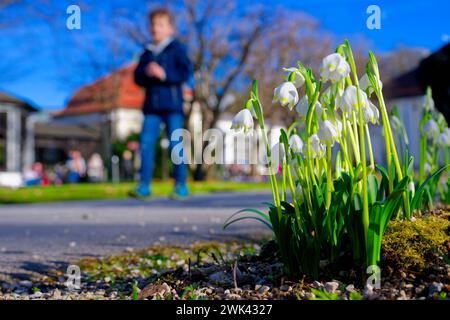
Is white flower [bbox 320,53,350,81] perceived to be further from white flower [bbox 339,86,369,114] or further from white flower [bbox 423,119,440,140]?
white flower [bbox 423,119,440,140]

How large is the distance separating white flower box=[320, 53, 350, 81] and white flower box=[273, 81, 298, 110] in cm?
15

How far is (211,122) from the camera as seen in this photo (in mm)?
26234

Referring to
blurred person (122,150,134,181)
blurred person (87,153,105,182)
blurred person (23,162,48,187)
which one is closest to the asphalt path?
blurred person (23,162,48,187)

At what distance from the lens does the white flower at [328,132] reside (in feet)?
6.57

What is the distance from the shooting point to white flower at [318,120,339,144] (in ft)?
6.57

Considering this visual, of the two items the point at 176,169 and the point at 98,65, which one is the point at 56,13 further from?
the point at 98,65

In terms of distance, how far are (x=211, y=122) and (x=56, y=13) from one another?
14.0 metres

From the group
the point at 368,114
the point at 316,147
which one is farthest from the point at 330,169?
the point at 368,114

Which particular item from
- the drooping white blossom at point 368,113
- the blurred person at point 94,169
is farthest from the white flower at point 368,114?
the blurred person at point 94,169

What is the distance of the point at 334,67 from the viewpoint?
6.16ft

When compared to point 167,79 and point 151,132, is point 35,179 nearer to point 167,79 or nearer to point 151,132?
point 151,132

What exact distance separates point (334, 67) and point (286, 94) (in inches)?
8.3

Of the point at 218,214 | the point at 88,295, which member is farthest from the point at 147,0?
the point at 88,295

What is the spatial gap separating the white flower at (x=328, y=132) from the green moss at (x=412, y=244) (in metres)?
0.47
